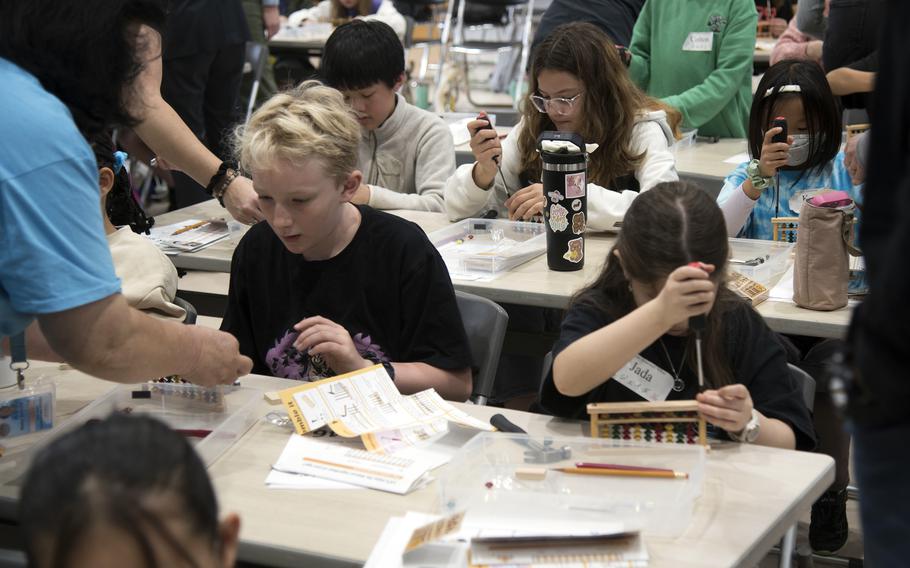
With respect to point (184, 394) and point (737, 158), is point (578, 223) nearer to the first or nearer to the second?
point (184, 394)

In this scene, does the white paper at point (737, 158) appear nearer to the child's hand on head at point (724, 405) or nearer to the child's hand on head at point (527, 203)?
the child's hand on head at point (527, 203)

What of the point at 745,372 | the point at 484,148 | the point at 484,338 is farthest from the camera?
the point at 484,148

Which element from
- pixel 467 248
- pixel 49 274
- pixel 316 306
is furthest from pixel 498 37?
pixel 49 274

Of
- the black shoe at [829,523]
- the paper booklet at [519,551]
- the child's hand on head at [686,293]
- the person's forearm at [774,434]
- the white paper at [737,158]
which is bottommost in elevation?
the black shoe at [829,523]

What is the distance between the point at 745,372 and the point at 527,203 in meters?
1.41

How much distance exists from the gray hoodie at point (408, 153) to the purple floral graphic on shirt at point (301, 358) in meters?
1.45

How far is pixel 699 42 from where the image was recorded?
4.66 metres

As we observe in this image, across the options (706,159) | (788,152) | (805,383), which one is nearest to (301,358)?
(805,383)

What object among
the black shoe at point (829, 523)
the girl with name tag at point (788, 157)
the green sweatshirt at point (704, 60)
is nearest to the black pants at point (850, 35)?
the green sweatshirt at point (704, 60)

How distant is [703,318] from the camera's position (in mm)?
1842

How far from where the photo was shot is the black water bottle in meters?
2.75

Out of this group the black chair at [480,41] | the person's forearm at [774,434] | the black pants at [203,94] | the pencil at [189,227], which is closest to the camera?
the person's forearm at [774,434]

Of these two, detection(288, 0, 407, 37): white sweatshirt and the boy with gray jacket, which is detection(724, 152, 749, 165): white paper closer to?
the boy with gray jacket

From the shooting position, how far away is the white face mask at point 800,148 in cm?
314
